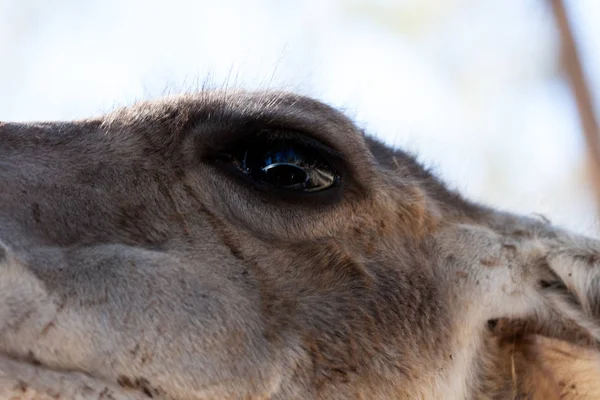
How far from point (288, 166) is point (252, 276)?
491mm

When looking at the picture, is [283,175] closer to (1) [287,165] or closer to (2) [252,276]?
(1) [287,165]

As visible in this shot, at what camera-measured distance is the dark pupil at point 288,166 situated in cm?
301

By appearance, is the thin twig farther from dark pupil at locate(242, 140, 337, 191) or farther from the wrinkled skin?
dark pupil at locate(242, 140, 337, 191)

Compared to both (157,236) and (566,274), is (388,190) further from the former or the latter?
(157,236)

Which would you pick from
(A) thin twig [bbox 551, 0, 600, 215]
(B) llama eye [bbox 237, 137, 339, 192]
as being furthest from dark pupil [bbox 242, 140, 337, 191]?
(A) thin twig [bbox 551, 0, 600, 215]

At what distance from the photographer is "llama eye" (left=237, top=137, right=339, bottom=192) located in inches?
118

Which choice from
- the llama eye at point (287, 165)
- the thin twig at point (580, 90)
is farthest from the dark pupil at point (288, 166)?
the thin twig at point (580, 90)

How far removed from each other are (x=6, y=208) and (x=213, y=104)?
0.92 m

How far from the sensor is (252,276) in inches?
108

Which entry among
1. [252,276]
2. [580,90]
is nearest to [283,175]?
[252,276]

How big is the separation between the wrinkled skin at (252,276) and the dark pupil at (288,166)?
2.3 inches

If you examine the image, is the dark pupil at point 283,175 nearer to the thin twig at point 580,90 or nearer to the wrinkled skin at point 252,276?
the wrinkled skin at point 252,276

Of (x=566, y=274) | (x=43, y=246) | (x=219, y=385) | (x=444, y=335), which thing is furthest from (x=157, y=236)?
(x=566, y=274)

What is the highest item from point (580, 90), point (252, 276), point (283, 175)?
point (580, 90)
